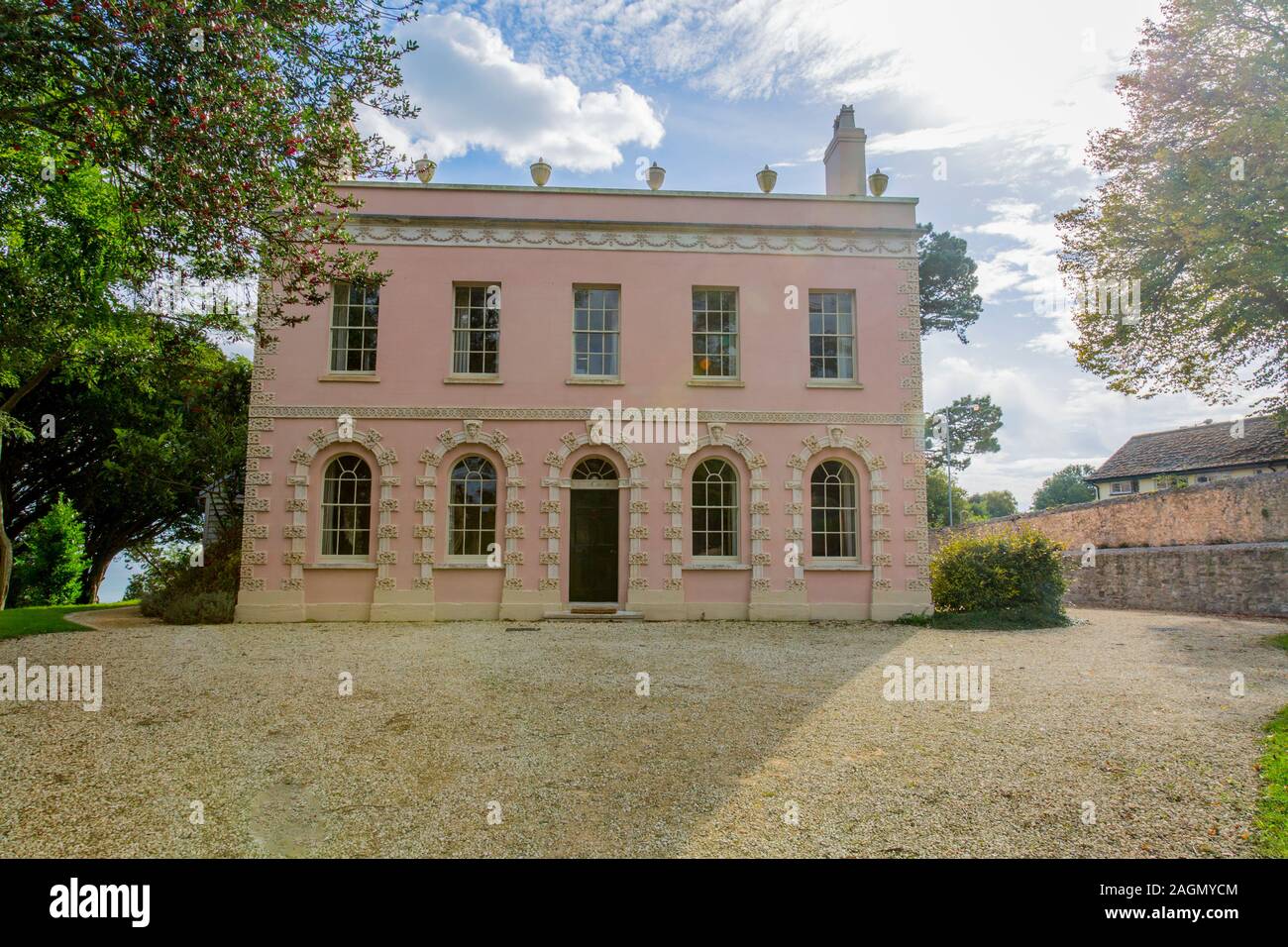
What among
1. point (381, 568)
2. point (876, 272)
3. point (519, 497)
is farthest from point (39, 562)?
point (876, 272)

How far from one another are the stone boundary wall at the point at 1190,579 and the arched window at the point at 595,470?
32.3 feet

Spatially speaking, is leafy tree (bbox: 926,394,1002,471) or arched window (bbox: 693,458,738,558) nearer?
arched window (bbox: 693,458,738,558)

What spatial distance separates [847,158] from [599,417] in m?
8.34

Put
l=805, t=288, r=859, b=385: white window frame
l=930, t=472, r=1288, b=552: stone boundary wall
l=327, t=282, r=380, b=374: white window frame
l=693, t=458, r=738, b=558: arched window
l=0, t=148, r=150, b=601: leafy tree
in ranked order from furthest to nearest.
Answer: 1. l=930, t=472, r=1288, b=552: stone boundary wall
2. l=805, t=288, r=859, b=385: white window frame
3. l=327, t=282, r=380, b=374: white window frame
4. l=693, t=458, r=738, b=558: arched window
5. l=0, t=148, r=150, b=601: leafy tree

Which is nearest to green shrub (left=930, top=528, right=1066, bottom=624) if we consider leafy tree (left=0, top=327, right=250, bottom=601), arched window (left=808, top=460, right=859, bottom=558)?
arched window (left=808, top=460, right=859, bottom=558)

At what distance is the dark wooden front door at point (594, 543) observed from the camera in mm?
13656

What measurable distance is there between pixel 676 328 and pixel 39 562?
2028cm

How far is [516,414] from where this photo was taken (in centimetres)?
1370

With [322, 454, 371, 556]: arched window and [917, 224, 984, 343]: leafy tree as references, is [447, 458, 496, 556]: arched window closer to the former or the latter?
[322, 454, 371, 556]: arched window

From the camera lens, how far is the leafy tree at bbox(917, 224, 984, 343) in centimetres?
2619

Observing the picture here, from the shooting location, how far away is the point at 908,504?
13.8m

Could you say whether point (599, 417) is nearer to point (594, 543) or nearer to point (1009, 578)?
point (594, 543)

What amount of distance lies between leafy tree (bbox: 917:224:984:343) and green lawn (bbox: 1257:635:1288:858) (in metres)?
22.8

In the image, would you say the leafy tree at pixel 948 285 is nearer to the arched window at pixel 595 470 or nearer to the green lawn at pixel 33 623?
the arched window at pixel 595 470
